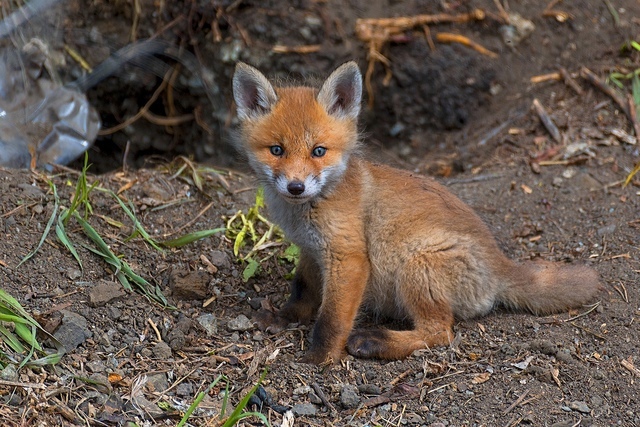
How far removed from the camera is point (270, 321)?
14.8ft

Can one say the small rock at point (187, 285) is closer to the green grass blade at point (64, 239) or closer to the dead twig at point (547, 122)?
the green grass blade at point (64, 239)

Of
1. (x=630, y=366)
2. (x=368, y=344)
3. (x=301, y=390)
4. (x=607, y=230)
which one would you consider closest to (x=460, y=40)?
(x=607, y=230)

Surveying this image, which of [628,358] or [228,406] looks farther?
[628,358]

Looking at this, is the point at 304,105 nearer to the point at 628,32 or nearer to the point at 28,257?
the point at 28,257

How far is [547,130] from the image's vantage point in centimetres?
623

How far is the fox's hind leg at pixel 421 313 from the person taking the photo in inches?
163

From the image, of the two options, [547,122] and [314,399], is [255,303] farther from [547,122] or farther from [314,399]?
[547,122]

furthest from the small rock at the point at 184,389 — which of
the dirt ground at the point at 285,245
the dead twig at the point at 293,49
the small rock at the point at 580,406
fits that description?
the dead twig at the point at 293,49

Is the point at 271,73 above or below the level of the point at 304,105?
below

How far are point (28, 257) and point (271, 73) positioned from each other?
3.71 metres

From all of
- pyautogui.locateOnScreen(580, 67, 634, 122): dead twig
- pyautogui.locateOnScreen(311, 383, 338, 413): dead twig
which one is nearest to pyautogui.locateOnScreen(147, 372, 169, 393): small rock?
pyautogui.locateOnScreen(311, 383, 338, 413): dead twig

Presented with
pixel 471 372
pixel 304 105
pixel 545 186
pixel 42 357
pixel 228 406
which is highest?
pixel 304 105

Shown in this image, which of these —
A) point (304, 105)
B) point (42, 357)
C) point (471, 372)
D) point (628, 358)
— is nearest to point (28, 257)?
point (42, 357)

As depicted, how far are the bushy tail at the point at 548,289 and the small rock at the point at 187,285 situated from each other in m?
1.94
